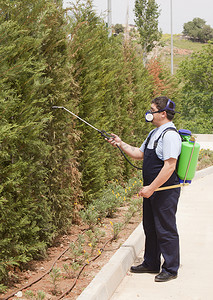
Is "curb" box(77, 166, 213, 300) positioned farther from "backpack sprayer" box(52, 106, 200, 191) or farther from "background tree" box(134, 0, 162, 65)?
"background tree" box(134, 0, 162, 65)

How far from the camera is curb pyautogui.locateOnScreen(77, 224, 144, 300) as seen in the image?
4.24 metres

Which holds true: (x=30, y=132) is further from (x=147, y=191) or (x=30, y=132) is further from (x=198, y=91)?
(x=198, y=91)

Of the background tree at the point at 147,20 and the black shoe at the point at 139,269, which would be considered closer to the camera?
the black shoe at the point at 139,269

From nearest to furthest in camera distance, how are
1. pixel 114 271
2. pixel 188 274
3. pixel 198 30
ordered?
pixel 114 271 → pixel 188 274 → pixel 198 30

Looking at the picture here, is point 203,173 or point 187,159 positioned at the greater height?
point 187,159

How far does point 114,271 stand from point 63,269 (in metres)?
0.69

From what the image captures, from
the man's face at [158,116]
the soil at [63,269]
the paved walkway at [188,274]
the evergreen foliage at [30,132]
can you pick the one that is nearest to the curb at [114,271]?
the paved walkway at [188,274]

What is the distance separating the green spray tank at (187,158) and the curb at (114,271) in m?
1.25

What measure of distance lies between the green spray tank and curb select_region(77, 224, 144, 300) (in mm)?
1250

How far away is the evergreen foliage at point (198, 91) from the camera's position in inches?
1285

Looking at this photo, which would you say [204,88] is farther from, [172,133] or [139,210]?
[172,133]

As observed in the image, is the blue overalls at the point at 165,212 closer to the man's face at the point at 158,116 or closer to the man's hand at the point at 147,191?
the man's hand at the point at 147,191

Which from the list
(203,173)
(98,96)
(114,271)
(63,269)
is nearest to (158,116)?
(114,271)

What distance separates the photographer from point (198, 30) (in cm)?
10912
